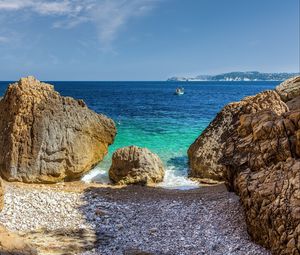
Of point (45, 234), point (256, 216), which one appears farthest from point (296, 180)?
point (45, 234)

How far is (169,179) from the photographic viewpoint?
Answer: 2041 centimetres

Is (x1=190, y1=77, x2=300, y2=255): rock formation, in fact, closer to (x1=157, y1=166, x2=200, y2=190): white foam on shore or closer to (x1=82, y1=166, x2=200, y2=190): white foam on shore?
(x1=157, y1=166, x2=200, y2=190): white foam on shore

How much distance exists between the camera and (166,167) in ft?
73.9

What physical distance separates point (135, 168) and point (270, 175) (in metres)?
9.26

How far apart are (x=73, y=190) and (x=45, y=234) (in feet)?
16.8

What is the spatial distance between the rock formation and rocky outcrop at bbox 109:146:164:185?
246 inches

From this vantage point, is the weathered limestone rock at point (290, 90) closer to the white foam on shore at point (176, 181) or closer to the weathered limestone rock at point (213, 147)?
the weathered limestone rock at point (213, 147)

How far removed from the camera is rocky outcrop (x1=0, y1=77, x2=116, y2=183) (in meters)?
17.5

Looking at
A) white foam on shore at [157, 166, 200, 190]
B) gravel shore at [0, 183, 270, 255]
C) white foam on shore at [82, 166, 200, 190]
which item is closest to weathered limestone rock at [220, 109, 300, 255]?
gravel shore at [0, 183, 270, 255]

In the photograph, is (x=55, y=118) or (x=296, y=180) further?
(x=55, y=118)

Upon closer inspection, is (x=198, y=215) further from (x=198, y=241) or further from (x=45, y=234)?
(x=45, y=234)

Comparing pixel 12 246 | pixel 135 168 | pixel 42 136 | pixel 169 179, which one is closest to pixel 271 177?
pixel 12 246

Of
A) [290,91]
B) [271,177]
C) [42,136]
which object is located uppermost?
[290,91]

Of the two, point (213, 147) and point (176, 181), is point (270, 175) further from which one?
point (176, 181)
